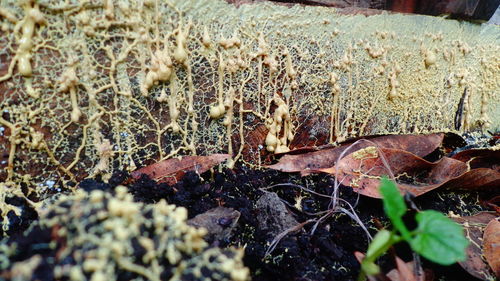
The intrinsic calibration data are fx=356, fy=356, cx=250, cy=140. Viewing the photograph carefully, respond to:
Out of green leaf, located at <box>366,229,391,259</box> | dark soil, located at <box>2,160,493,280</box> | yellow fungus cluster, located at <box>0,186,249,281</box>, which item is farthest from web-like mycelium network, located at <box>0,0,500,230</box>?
green leaf, located at <box>366,229,391,259</box>

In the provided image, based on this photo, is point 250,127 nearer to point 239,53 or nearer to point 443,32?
point 239,53

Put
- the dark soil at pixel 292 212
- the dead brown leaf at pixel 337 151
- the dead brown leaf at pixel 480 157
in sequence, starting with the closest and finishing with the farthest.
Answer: the dark soil at pixel 292 212 < the dead brown leaf at pixel 337 151 < the dead brown leaf at pixel 480 157

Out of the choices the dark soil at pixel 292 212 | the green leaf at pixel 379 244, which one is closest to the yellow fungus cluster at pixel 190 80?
the dark soil at pixel 292 212

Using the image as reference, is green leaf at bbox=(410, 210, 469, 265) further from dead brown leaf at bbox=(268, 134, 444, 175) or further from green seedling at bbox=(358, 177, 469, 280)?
dead brown leaf at bbox=(268, 134, 444, 175)

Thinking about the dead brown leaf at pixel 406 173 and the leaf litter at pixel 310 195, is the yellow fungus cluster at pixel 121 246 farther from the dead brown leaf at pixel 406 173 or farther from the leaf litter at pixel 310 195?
the dead brown leaf at pixel 406 173

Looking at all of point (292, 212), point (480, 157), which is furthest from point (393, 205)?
point (480, 157)

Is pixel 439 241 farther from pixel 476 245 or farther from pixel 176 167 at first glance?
pixel 176 167
